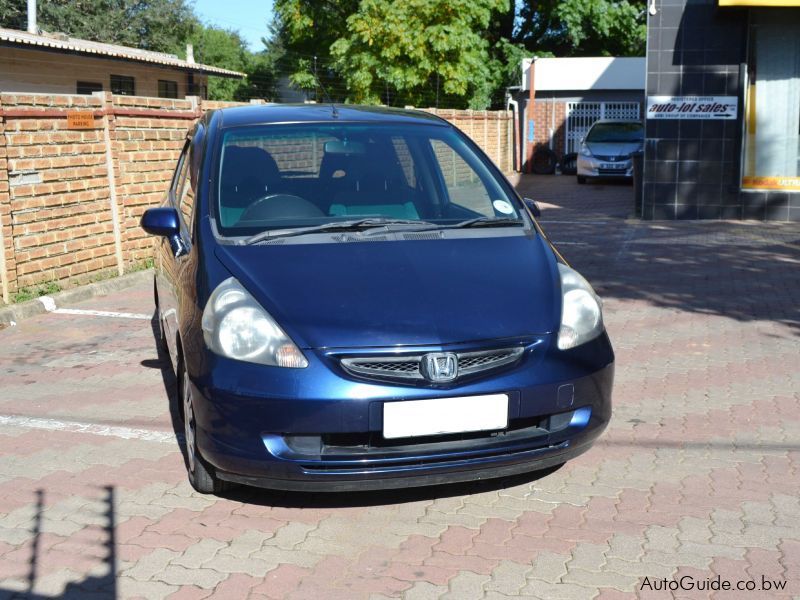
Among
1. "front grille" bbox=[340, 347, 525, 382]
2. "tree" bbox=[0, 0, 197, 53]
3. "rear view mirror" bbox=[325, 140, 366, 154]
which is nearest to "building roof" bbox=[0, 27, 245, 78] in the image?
"rear view mirror" bbox=[325, 140, 366, 154]

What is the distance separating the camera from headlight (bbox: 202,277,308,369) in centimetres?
389

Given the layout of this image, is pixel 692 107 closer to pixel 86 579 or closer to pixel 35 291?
pixel 35 291

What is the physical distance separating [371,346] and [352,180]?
1651 millimetres

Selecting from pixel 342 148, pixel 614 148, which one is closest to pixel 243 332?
pixel 342 148

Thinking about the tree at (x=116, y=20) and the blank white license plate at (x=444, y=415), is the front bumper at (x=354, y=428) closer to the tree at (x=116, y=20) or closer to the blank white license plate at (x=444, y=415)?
the blank white license plate at (x=444, y=415)

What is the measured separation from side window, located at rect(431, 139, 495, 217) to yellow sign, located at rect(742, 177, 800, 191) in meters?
10.6

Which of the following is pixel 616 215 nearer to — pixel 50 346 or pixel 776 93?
pixel 776 93

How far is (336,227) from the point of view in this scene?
4.83 metres

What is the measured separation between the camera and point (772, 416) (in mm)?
5648

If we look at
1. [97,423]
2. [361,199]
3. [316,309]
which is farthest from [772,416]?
[97,423]

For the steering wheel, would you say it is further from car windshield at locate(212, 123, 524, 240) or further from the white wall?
the white wall

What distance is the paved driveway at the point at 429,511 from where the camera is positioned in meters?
Answer: 3.67

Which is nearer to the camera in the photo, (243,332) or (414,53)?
(243,332)

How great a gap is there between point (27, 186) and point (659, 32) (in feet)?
31.1
